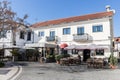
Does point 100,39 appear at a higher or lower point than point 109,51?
higher

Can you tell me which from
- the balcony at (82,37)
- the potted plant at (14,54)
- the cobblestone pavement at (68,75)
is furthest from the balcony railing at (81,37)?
the cobblestone pavement at (68,75)

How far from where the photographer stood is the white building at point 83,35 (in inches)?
1154

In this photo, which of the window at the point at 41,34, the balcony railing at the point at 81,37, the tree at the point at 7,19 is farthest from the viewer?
the window at the point at 41,34

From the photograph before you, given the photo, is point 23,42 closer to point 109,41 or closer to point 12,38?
point 12,38

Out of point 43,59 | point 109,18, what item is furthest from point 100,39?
point 43,59

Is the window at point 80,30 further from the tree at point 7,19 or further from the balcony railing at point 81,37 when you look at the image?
the tree at point 7,19

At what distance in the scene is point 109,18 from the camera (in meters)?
29.1

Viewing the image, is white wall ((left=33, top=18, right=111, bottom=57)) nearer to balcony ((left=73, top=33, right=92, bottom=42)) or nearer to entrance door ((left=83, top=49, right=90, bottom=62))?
balcony ((left=73, top=33, right=92, bottom=42))

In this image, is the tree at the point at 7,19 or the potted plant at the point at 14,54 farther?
the potted plant at the point at 14,54

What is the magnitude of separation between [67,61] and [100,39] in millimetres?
8052

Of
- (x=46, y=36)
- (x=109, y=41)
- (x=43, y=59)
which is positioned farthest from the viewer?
(x=46, y=36)

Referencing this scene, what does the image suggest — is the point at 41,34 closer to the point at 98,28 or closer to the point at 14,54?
the point at 14,54

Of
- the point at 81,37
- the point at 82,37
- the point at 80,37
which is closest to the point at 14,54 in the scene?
the point at 80,37

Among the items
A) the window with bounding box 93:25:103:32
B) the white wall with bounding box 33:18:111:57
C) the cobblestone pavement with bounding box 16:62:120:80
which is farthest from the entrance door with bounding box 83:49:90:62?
the cobblestone pavement with bounding box 16:62:120:80
